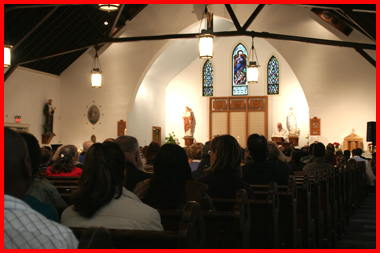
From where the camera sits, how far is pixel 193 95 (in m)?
17.3

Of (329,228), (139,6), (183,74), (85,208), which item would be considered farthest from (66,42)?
(85,208)

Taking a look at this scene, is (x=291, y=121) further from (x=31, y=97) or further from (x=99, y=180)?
(x=99, y=180)

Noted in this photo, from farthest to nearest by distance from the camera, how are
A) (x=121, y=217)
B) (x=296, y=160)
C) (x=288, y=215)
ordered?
(x=296, y=160) → (x=288, y=215) → (x=121, y=217)

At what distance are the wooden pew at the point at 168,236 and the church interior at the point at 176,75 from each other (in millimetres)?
7610

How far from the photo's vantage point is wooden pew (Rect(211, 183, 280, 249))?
241cm

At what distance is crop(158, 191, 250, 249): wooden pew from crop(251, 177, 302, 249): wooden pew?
37.3 inches

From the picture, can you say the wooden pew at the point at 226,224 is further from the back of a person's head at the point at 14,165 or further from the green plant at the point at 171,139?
the green plant at the point at 171,139

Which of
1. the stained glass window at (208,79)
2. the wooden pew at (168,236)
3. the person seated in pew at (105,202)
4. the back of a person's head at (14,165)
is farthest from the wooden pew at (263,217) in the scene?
the stained glass window at (208,79)

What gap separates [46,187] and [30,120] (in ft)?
37.8

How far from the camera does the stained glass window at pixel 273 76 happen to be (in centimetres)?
1633

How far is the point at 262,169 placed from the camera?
3.62 m

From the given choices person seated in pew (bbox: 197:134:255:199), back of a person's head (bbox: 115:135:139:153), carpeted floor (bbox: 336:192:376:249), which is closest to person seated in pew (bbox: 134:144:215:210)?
person seated in pew (bbox: 197:134:255:199)

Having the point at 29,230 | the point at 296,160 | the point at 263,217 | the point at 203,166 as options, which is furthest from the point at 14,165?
the point at 296,160

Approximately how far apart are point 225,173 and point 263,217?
1.78 feet
